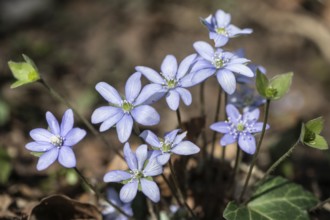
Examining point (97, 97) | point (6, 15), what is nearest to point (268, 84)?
point (97, 97)

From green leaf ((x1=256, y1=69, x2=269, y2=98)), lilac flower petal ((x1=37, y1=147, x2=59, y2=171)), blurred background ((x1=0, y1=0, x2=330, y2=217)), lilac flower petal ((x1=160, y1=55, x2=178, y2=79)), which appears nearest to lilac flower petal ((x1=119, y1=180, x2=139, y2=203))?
lilac flower petal ((x1=37, y1=147, x2=59, y2=171))

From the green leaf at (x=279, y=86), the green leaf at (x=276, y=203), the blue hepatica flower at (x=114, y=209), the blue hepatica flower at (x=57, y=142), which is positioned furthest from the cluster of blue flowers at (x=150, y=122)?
the blue hepatica flower at (x=114, y=209)

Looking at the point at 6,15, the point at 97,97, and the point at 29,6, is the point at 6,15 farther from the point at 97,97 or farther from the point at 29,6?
the point at 97,97

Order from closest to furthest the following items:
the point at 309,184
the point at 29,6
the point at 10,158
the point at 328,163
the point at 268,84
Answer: the point at 268,84 → the point at 10,158 → the point at 309,184 → the point at 328,163 → the point at 29,6

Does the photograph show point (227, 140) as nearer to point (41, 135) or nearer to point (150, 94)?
point (150, 94)

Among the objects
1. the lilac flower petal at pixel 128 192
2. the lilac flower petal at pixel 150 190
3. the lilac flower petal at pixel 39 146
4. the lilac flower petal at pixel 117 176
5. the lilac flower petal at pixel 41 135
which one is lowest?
the lilac flower petal at pixel 128 192

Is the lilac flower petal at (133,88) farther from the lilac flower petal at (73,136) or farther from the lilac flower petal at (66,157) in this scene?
the lilac flower petal at (66,157)

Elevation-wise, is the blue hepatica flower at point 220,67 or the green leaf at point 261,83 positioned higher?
the green leaf at point 261,83

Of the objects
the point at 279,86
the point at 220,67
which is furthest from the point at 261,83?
the point at 220,67
